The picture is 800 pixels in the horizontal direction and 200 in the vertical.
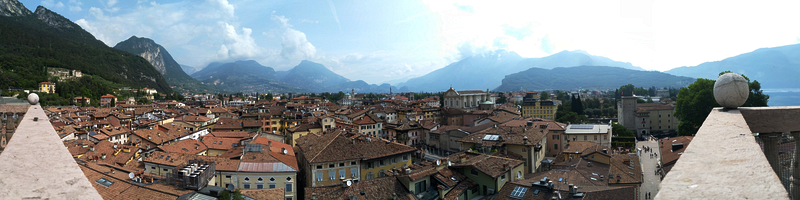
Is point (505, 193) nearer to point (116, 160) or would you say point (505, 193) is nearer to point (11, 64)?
point (116, 160)

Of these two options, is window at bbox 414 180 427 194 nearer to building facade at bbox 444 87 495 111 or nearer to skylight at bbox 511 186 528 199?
skylight at bbox 511 186 528 199

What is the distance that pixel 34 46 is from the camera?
4990 inches

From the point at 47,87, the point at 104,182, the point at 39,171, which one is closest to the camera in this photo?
the point at 39,171

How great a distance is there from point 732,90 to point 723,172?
1590mm

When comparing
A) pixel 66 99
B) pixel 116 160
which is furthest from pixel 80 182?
pixel 66 99

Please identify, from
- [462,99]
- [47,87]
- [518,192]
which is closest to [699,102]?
[518,192]

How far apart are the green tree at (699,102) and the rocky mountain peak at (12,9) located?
24209 centimetres

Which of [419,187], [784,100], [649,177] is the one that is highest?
[784,100]

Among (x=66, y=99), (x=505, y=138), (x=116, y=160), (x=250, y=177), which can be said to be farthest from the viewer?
(x=66, y=99)

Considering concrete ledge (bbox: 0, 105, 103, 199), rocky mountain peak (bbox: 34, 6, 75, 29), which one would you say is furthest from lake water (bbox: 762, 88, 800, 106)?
rocky mountain peak (bbox: 34, 6, 75, 29)

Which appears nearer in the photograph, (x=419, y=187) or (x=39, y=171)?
(x=39, y=171)

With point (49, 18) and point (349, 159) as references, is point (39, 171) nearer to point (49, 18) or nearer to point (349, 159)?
point (349, 159)

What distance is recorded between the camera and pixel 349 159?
79.7ft

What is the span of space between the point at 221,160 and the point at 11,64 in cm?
11974
